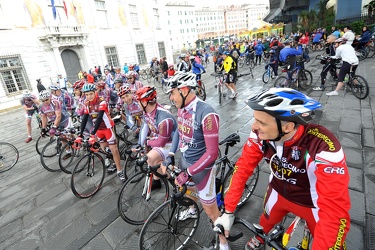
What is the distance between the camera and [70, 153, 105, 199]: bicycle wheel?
4255 millimetres

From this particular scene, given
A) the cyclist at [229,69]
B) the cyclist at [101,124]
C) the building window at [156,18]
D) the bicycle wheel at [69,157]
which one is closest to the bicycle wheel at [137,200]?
the cyclist at [101,124]

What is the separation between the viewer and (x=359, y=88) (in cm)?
701

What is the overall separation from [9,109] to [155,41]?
18.6 meters

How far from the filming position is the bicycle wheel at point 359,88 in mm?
6864

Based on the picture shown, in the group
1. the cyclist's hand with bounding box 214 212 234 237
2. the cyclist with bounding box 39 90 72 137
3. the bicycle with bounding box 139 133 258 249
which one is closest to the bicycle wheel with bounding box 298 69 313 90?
the bicycle with bounding box 139 133 258 249

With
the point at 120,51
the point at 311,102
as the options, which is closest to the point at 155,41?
the point at 120,51

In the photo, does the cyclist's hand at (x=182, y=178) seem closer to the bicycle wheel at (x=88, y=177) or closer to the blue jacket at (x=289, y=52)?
the bicycle wheel at (x=88, y=177)

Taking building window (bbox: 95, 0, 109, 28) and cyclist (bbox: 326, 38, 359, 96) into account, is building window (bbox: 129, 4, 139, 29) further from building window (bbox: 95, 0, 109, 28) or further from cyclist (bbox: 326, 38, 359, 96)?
cyclist (bbox: 326, 38, 359, 96)

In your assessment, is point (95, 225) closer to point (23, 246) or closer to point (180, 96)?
Result: point (23, 246)

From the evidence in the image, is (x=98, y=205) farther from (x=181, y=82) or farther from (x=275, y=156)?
(x=275, y=156)

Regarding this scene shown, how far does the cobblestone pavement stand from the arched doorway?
1506 centimetres

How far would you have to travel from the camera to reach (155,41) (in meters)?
27.9

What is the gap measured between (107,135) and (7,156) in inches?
156

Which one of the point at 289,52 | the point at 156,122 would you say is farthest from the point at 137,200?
the point at 289,52
